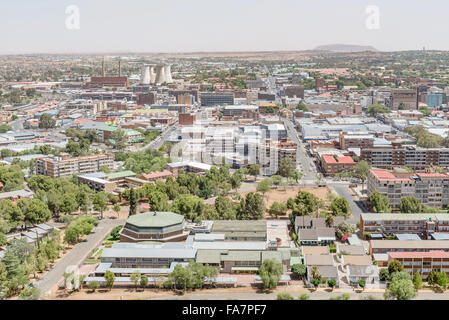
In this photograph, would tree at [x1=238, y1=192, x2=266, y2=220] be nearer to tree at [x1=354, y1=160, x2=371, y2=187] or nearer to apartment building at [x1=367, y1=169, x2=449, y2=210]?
apartment building at [x1=367, y1=169, x2=449, y2=210]

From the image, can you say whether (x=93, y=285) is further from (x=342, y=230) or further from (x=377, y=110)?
(x=377, y=110)

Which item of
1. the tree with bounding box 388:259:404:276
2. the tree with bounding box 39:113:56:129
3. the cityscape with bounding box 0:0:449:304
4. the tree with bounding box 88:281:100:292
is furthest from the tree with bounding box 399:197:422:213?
the tree with bounding box 39:113:56:129

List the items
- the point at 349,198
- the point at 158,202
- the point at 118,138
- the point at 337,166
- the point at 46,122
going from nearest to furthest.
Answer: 1. the point at 158,202
2. the point at 349,198
3. the point at 337,166
4. the point at 118,138
5. the point at 46,122

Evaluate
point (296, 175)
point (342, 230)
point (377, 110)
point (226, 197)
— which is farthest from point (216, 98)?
point (342, 230)
